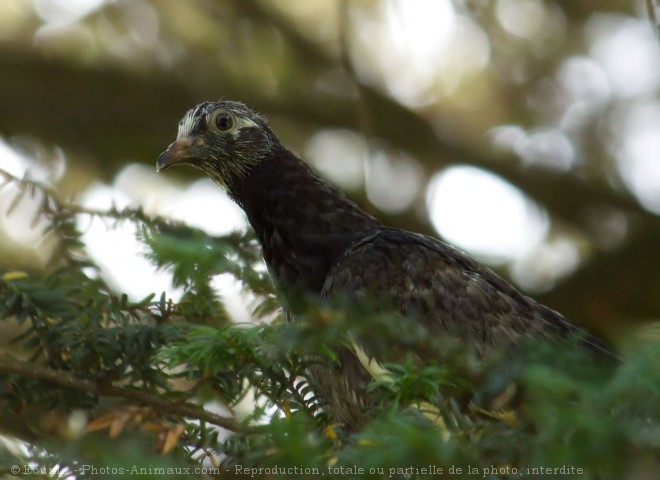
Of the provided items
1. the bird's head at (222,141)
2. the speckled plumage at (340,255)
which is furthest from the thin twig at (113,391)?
the bird's head at (222,141)

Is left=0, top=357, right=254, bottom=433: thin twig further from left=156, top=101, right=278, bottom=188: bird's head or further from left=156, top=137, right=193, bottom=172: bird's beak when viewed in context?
left=156, top=101, right=278, bottom=188: bird's head

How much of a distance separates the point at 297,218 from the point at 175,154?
0.78 meters

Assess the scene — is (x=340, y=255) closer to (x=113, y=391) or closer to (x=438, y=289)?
(x=438, y=289)

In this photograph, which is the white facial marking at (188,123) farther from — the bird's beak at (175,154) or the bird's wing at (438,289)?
the bird's wing at (438,289)

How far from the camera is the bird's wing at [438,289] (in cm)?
424

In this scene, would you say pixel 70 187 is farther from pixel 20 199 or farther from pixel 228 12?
pixel 20 199

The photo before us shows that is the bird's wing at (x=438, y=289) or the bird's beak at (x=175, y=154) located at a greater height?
the bird's beak at (x=175, y=154)

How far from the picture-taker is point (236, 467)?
272cm

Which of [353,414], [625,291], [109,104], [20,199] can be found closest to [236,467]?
[353,414]

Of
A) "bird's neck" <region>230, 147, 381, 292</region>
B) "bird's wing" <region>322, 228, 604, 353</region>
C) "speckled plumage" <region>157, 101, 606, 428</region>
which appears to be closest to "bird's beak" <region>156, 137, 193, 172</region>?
"speckled plumage" <region>157, 101, 606, 428</region>

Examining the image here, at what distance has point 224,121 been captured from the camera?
5531 millimetres

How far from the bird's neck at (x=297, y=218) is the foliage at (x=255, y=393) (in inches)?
14.1

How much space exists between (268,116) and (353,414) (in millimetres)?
3055


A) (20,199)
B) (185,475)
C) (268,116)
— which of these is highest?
(268,116)
